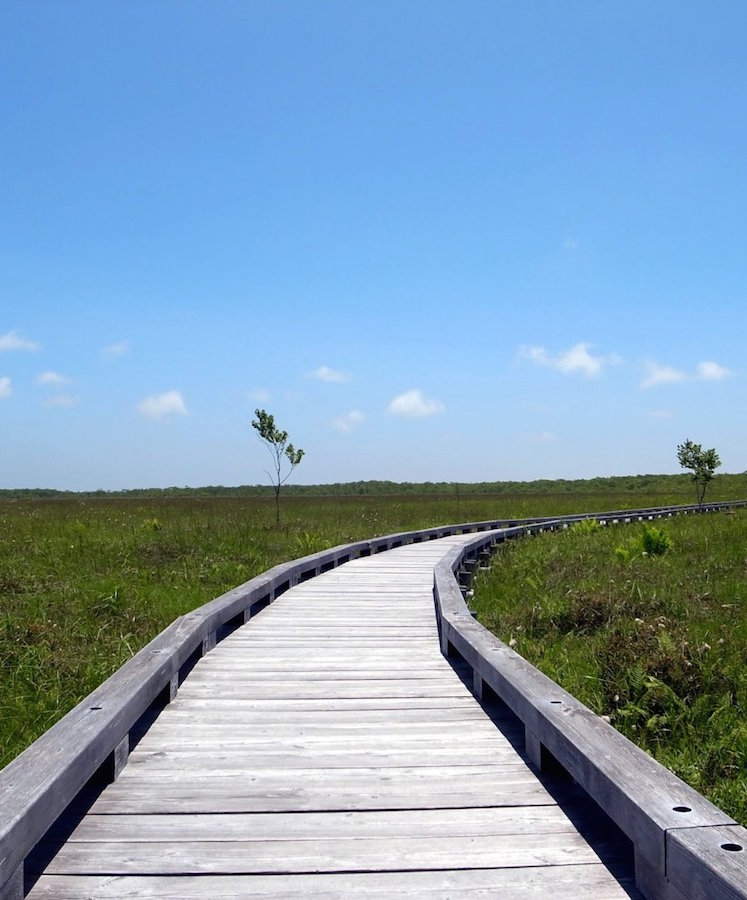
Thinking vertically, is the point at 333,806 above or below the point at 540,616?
above

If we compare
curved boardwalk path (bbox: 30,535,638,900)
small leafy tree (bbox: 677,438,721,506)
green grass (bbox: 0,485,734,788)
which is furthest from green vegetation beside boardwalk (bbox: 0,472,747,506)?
curved boardwalk path (bbox: 30,535,638,900)

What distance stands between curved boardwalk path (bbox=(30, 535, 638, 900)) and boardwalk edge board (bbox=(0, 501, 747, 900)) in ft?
0.63

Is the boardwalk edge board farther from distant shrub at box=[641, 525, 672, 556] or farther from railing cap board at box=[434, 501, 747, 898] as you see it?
distant shrub at box=[641, 525, 672, 556]

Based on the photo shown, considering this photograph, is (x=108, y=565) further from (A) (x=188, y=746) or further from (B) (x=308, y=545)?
(A) (x=188, y=746)

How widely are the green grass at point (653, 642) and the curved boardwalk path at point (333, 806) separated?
1572 millimetres

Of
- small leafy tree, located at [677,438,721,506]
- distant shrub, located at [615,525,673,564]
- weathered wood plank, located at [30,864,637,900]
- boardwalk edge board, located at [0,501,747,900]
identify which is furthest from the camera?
small leafy tree, located at [677,438,721,506]

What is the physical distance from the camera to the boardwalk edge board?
2340 millimetres

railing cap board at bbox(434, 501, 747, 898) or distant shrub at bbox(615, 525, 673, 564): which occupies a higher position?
railing cap board at bbox(434, 501, 747, 898)

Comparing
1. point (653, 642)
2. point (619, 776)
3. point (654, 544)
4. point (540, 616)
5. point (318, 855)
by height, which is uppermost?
point (619, 776)

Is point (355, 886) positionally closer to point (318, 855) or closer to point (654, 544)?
point (318, 855)

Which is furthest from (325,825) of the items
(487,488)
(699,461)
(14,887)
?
(487,488)

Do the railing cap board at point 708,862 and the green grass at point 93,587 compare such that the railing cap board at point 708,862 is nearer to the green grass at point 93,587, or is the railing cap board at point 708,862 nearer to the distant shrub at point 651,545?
the green grass at point 93,587

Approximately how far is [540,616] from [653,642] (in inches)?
90.4

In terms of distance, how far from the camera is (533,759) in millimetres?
3973
